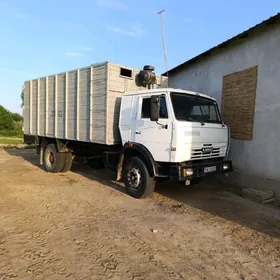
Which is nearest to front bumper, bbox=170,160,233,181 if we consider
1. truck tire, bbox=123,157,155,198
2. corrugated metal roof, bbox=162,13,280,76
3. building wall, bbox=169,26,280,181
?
truck tire, bbox=123,157,155,198

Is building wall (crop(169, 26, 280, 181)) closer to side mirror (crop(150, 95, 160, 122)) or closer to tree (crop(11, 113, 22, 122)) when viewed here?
side mirror (crop(150, 95, 160, 122))

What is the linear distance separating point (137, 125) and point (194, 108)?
53.4 inches

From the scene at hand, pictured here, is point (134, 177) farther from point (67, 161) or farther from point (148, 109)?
point (67, 161)

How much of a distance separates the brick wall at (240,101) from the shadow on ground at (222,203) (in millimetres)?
1707

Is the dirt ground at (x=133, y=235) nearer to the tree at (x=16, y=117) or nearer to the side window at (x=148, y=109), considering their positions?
the side window at (x=148, y=109)


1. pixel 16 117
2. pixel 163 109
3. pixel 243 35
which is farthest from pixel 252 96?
pixel 16 117

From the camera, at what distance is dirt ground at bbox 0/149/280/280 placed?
3.15m

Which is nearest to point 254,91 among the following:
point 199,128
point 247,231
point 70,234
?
point 199,128

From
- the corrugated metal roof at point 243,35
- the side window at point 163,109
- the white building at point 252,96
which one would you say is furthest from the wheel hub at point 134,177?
the corrugated metal roof at point 243,35

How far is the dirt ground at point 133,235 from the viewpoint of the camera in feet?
10.3

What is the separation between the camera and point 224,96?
8.09m

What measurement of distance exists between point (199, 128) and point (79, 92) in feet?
11.9

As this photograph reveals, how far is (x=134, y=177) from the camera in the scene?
6172 mm

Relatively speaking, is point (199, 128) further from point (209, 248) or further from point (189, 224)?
point (209, 248)
